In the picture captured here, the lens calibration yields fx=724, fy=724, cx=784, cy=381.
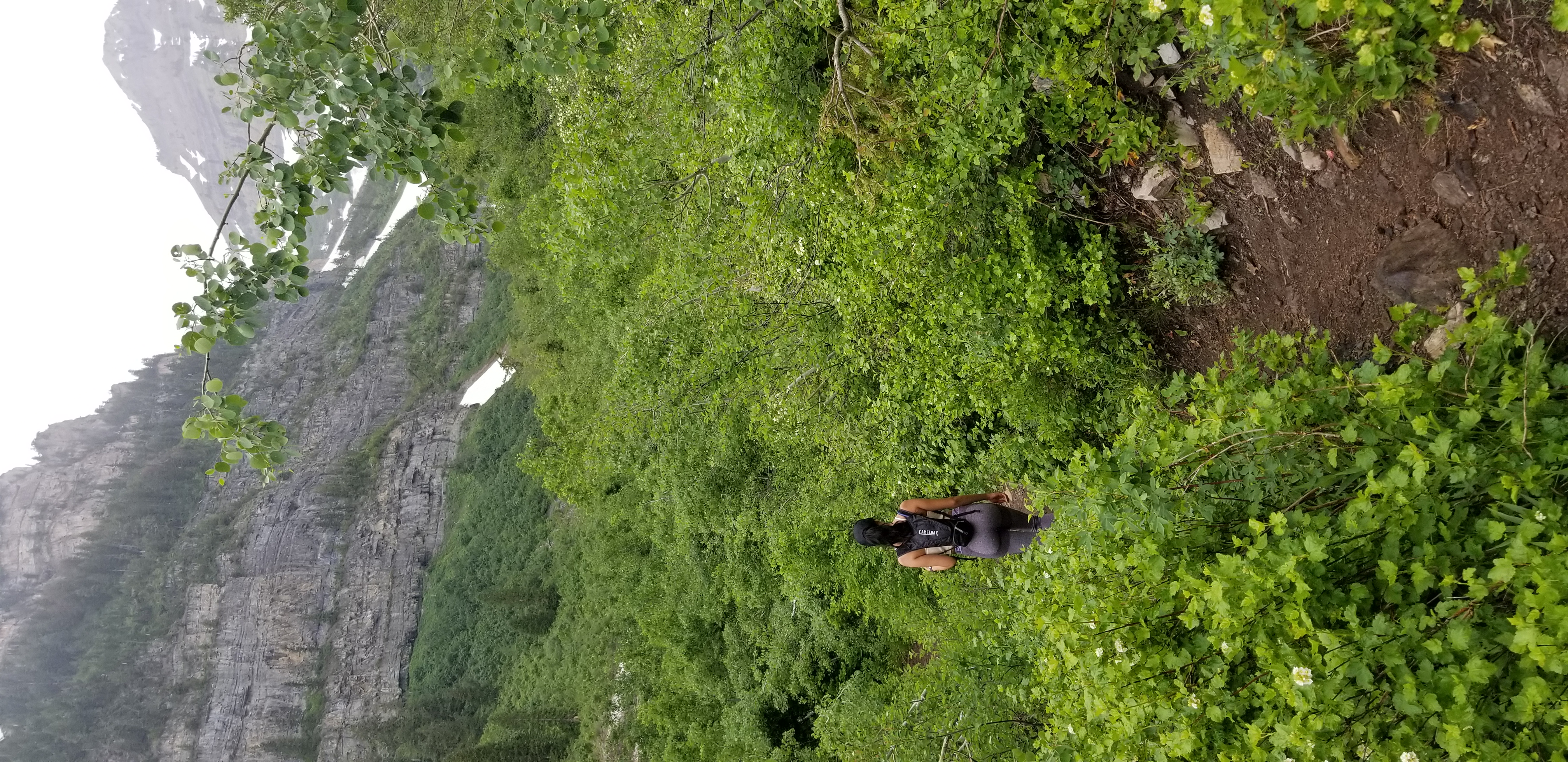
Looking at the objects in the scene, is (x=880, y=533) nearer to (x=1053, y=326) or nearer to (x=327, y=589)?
(x=1053, y=326)

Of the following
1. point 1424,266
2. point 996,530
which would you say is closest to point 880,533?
point 996,530

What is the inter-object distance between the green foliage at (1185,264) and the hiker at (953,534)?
2706 millimetres

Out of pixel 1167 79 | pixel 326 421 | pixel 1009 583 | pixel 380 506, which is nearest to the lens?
pixel 1167 79

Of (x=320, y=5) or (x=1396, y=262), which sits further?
(x=1396, y=262)

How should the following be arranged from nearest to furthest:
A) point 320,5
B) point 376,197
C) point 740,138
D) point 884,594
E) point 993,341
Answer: point 320,5
point 993,341
point 740,138
point 884,594
point 376,197

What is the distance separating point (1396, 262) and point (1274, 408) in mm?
2020

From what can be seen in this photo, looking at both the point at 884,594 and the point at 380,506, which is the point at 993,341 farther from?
the point at 380,506

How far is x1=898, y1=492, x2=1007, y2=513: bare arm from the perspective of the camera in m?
8.28

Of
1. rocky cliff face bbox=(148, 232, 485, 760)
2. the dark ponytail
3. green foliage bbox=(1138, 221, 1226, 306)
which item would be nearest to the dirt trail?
green foliage bbox=(1138, 221, 1226, 306)

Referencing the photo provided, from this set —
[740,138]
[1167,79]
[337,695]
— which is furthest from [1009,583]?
[337,695]

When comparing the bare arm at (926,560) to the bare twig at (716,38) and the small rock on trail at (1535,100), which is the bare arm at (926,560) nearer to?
the small rock on trail at (1535,100)

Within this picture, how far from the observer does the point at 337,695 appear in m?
43.7

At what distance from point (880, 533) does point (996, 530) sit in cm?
129

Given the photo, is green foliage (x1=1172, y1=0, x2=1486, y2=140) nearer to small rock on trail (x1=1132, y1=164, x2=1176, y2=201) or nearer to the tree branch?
small rock on trail (x1=1132, y1=164, x2=1176, y2=201)
